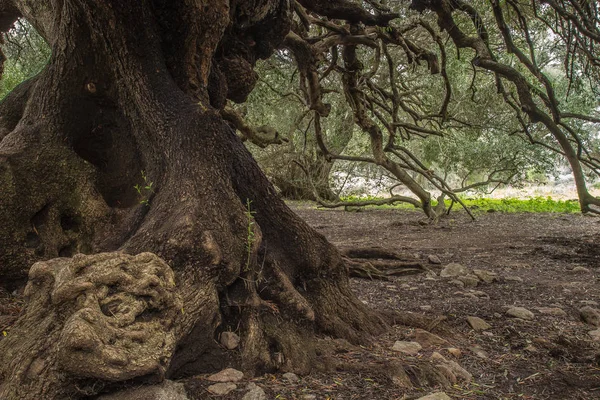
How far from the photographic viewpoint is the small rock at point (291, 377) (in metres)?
2.33

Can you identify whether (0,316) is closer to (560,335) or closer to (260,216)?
(260,216)

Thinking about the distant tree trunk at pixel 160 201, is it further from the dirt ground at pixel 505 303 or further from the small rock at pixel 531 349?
the small rock at pixel 531 349

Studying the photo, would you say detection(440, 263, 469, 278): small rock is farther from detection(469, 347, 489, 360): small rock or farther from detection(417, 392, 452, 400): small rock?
detection(417, 392, 452, 400): small rock

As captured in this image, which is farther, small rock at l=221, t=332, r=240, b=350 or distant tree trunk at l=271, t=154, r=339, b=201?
distant tree trunk at l=271, t=154, r=339, b=201

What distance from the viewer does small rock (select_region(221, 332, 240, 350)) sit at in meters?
2.42

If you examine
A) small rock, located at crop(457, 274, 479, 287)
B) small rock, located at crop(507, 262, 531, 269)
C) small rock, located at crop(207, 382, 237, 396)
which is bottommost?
small rock, located at crop(207, 382, 237, 396)

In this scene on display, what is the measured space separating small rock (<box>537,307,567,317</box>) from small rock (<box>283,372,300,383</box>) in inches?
106

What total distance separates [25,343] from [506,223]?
1095 cm

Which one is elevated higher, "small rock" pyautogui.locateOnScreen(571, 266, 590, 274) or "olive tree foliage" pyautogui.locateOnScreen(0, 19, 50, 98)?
"olive tree foliage" pyautogui.locateOnScreen(0, 19, 50, 98)

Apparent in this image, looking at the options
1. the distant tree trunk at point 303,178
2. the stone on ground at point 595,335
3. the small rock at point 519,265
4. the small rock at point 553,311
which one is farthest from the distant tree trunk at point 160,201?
the distant tree trunk at point 303,178

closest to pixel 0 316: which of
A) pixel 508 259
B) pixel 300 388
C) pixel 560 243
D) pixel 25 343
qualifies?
pixel 25 343

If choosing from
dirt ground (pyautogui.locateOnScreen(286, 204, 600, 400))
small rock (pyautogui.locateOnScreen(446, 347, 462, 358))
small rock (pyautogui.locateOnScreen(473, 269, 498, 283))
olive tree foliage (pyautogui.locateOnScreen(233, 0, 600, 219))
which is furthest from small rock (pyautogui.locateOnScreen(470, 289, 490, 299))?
small rock (pyautogui.locateOnScreen(446, 347, 462, 358))

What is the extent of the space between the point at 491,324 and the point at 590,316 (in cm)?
83

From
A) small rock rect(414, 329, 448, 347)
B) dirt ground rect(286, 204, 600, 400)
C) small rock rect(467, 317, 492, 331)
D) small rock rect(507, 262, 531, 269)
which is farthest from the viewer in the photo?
small rock rect(507, 262, 531, 269)
